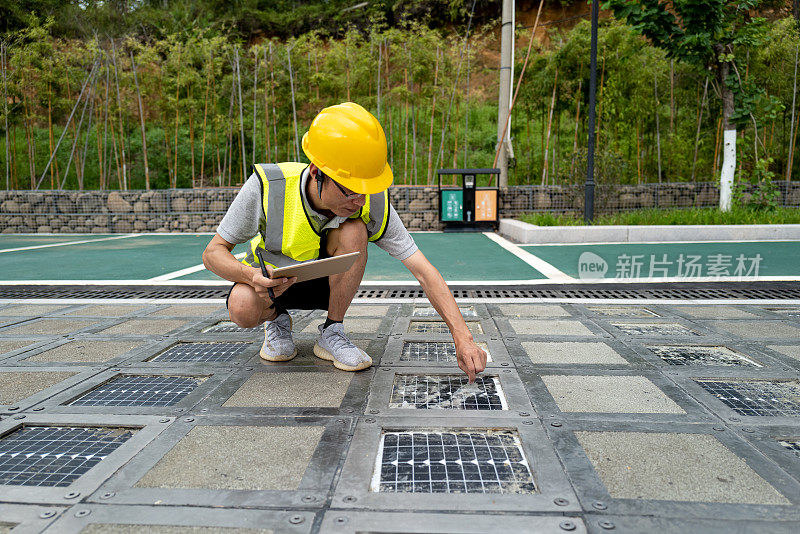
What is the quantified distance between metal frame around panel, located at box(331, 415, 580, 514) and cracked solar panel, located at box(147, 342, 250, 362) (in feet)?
3.75

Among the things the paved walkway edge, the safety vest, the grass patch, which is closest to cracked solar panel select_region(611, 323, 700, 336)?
the safety vest

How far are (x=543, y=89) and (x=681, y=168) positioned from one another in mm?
3676

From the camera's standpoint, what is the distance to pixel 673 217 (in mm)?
8359

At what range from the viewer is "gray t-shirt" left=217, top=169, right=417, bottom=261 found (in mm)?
2191

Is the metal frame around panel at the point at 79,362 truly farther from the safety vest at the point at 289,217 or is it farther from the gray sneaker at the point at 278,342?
the safety vest at the point at 289,217

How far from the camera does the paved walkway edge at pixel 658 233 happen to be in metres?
7.67

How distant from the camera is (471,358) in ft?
6.75

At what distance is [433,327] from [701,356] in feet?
4.81

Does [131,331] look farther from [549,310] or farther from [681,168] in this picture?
[681,168]

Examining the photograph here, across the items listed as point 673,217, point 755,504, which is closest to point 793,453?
point 755,504

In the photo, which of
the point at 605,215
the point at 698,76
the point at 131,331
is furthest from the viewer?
the point at 698,76

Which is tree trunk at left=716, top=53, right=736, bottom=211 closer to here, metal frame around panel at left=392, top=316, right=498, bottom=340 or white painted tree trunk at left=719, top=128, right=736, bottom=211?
white painted tree trunk at left=719, top=128, right=736, bottom=211

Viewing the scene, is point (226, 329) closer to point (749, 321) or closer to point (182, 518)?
point (182, 518)

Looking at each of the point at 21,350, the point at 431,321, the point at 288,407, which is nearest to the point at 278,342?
Answer: the point at 288,407
